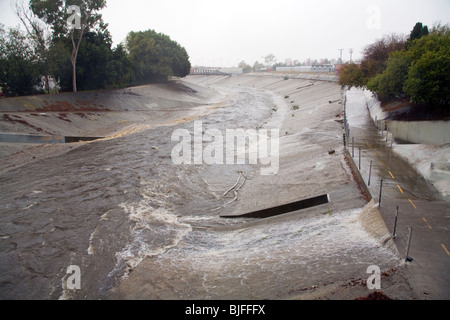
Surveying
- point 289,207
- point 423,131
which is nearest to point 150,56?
point 423,131

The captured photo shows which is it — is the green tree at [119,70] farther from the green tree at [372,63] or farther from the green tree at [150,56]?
the green tree at [372,63]

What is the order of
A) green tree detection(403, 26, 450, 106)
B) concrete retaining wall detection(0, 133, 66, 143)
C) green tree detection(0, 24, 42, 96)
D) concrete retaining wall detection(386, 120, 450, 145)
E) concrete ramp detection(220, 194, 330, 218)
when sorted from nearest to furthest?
concrete ramp detection(220, 194, 330, 218) < concrete retaining wall detection(386, 120, 450, 145) < green tree detection(403, 26, 450, 106) < concrete retaining wall detection(0, 133, 66, 143) < green tree detection(0, 24, 42, 96)

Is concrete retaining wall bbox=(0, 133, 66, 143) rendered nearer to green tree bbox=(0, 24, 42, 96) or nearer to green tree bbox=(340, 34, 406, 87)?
green tree bbox=(0, 24, 42, 96)

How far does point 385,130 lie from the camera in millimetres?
23125

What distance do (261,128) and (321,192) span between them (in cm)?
1971

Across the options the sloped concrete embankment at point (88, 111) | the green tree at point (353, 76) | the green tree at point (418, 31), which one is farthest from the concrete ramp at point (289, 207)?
the green tree at point (353, 76)

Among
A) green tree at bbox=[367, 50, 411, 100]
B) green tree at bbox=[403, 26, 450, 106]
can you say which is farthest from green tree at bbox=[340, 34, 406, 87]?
green tree at bbox=[403, 26, 450, 106]

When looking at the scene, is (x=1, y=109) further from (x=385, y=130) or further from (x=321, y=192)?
(x=385, y=130)

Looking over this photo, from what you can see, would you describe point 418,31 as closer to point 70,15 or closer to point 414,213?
point 414,213

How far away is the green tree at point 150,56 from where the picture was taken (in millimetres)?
62025

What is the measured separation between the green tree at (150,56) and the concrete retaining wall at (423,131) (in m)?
48.9

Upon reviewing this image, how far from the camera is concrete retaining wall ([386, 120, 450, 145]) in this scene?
18484mm

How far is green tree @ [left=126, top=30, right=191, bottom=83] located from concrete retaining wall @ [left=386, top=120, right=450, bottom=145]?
48922 mm

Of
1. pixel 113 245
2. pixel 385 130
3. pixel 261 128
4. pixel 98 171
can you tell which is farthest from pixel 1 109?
pixel 385 130
